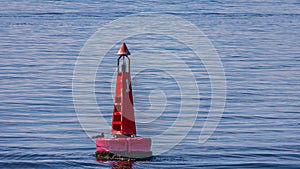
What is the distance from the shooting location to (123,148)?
27.0 m

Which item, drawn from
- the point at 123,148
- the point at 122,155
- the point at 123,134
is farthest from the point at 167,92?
the point at 123,148

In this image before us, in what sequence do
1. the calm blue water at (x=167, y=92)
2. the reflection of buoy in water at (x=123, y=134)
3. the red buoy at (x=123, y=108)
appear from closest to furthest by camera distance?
1. the reflection of buoy in water at (x=123, y=134)
2. the red buoy at (x=123, y=108)
3. the calm blue water at (x=167, y=92)

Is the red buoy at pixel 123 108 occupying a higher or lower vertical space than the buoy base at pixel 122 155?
higher

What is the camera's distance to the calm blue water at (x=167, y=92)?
95.1ft

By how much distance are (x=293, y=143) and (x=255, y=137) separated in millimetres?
1606

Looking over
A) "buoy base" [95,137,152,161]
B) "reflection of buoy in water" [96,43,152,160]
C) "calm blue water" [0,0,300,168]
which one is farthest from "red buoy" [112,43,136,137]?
"calm blue water" [0,0,300,168]

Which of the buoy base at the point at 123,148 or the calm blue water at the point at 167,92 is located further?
the calm blue water at the point at 167,92

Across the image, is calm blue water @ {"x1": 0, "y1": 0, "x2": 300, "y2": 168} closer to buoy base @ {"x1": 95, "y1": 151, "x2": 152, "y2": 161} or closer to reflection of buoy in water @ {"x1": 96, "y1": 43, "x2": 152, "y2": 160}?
buoy base @ {"x1": 95, "y1": 151, "x2": 152, "y2": 161}

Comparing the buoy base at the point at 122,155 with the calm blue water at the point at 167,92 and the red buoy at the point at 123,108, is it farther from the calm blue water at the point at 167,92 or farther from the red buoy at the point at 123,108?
the red buoy at the point at 123,108

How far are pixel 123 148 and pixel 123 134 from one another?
547 millimetres

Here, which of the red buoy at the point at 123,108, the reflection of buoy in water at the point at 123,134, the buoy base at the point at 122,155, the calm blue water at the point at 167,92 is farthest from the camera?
the calm blue water at the point at 167,92

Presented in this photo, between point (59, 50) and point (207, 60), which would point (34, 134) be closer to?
point (207, 60)

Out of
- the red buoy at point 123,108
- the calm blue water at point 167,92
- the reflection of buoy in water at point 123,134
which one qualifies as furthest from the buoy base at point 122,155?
the red buoy at point 123,108

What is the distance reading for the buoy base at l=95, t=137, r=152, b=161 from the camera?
2675 centimetres
